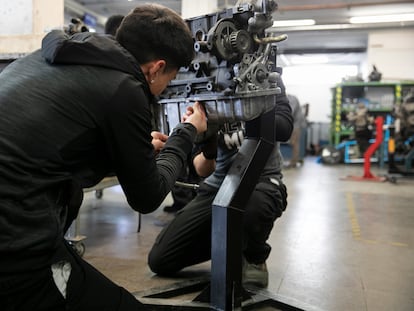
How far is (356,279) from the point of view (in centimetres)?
224

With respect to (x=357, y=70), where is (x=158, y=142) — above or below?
below

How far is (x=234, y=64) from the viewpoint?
1.42 meters

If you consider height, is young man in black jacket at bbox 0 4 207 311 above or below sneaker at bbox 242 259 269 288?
above

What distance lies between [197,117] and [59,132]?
55 cm

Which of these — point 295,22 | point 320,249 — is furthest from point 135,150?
point 295,22

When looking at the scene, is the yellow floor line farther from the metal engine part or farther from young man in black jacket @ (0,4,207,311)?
young man in black jacket @ (0,4,207,311)

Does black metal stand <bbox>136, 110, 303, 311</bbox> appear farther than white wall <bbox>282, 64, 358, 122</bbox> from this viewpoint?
No

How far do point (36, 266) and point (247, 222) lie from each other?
1091 mm

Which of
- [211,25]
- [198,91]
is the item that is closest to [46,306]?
[198,91]

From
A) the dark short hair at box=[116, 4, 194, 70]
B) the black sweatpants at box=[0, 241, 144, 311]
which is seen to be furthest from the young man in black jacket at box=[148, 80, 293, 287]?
the black sweatpants at box=[0, 241, 144, 311]

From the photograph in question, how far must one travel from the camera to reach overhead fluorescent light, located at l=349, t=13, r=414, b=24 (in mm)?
8094

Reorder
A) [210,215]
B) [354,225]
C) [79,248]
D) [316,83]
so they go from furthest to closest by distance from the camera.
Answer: [316,83] < [354,225] < [79,248] < [210,215]

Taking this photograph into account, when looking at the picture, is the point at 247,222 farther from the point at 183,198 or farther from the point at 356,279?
the point at 183,198

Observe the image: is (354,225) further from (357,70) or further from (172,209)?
(357,70)
